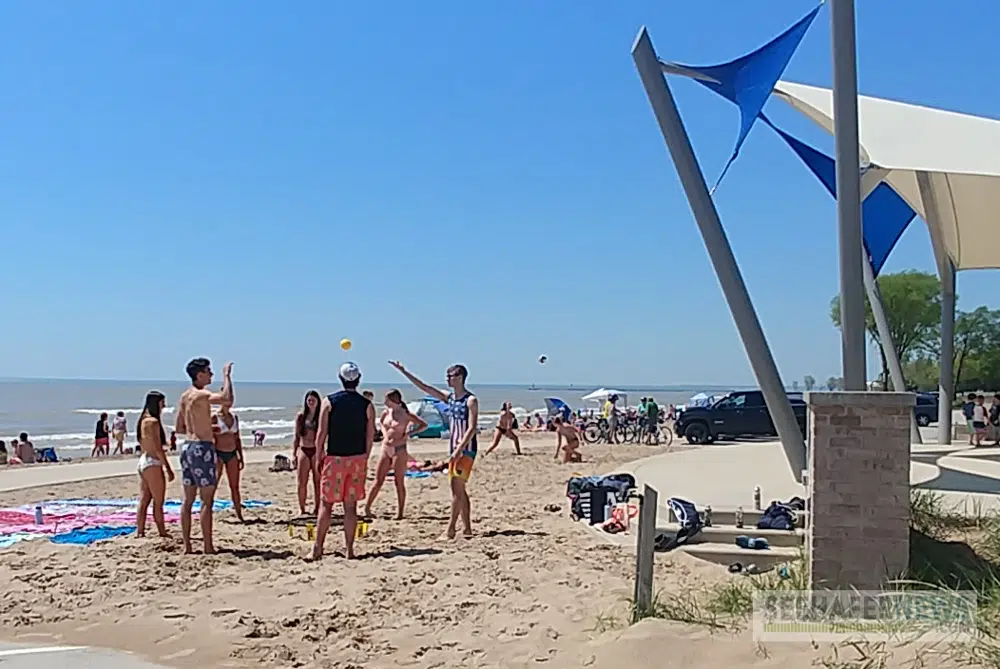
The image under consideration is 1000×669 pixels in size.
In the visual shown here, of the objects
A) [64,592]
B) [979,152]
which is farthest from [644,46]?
[64,592]

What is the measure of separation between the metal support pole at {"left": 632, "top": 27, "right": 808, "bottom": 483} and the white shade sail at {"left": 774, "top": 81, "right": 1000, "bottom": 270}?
9.88ft

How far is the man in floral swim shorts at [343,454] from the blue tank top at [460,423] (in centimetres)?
95

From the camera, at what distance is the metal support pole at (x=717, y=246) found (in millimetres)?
11516

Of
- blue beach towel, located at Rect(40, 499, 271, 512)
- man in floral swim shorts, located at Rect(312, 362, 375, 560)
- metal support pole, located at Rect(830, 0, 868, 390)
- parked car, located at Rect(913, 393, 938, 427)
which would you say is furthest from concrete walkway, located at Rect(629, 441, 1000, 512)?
parked car, located at Rect(913, 393, 938, 427)

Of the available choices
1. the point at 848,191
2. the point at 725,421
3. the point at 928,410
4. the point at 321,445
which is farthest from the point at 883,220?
the point at 321,445

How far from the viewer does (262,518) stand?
10.0 m

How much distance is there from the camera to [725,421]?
1041 inches

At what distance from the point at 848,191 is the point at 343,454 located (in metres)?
5.80

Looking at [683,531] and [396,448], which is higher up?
[396,448]

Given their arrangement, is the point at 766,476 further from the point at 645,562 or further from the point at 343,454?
the point at 645,562

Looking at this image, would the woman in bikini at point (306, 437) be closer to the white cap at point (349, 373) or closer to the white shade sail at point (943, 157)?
the white cap at point (349, 373)

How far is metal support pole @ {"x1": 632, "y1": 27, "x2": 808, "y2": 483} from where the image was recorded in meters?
11.5

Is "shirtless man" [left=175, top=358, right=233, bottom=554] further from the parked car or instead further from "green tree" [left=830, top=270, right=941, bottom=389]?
"green tree" [left=830, top=270, right=941, bottom=389]

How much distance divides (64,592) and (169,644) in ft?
5.22
